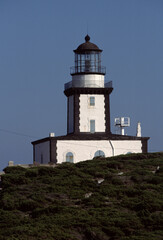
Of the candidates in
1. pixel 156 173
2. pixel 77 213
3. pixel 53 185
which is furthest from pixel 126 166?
pixel 77 213

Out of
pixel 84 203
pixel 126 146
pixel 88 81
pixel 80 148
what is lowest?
pixel 84 203

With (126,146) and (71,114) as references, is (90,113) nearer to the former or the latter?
(71,114)

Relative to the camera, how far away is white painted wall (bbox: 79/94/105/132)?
5859cm

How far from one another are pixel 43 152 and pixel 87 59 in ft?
28.5

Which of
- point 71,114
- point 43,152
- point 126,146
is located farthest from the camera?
point 71,114

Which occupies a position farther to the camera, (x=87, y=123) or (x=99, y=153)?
(x=87, y=123)

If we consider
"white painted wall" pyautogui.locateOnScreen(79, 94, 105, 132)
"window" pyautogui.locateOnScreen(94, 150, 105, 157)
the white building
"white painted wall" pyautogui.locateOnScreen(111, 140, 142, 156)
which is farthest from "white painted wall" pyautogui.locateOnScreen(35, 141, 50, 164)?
"white painted wall" pyautogui.locateOnScreen(111, 140, 142, 156)

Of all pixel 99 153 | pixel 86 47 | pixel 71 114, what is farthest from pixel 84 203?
pixel 86 47

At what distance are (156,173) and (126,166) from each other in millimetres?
3540

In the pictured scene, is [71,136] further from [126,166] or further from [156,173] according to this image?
[156,173]

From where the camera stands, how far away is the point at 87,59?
59812 millimetres

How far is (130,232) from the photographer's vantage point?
91.8 ft

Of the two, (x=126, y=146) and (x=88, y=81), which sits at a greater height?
(x=88, y=81)

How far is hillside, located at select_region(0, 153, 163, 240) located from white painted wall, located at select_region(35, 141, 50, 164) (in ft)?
48.0
